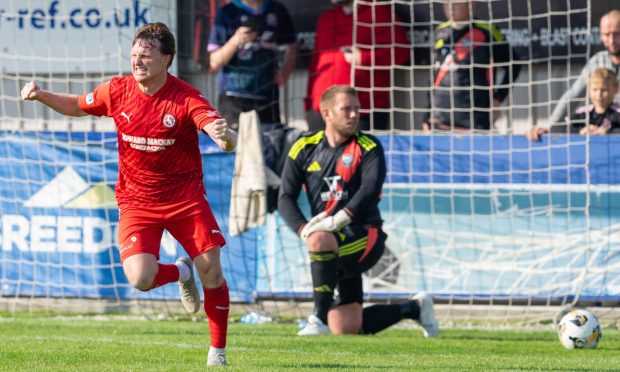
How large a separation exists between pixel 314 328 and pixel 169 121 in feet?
9.82

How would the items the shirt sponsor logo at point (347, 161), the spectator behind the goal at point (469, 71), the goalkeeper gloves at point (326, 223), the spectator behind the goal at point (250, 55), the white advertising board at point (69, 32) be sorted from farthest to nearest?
the white advertising board at point (69, 32), the spectator behind the goal at point (250, 55), the spectator behind the goal at point (469, 71), the shirt sponsor logo at point (347, 161), the goalkeeper gloves at point (326, 223)

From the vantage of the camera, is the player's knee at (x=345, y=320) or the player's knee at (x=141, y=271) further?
the player's knee at (x=345, y=320)

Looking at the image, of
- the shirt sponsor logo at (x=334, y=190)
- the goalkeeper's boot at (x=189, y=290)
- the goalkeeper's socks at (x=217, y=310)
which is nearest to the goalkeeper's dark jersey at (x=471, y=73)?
the shirt sponsor logo at (x=334, y=190)

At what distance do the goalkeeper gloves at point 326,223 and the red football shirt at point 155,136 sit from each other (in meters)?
2.38

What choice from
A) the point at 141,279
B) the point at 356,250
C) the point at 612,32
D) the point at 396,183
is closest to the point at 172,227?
the point at 141,279

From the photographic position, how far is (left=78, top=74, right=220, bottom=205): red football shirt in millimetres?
7246

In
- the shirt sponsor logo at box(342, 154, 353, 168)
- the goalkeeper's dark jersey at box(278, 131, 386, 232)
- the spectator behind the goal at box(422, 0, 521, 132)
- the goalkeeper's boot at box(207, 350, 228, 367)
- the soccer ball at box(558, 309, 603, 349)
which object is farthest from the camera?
the spectator behind the goal at box(422, 0, 521, 132)

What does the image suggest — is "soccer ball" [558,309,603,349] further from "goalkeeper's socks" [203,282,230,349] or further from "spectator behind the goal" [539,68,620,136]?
"goalkeeper's socks" [203,282,230,349]

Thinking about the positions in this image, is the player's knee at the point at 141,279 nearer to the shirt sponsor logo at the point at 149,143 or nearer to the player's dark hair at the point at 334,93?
the shirt sponsor logo at the point at 149,143

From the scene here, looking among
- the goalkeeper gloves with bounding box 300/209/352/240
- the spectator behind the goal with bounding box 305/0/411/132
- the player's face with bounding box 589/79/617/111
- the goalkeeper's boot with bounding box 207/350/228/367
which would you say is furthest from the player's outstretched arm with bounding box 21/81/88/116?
the player's face with bounding box 589/79/617/111

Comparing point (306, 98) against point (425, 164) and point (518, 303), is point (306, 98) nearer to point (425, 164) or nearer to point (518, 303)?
point (425, 164)

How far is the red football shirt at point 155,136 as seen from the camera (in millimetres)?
7246

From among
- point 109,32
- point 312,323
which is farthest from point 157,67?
point 109,32

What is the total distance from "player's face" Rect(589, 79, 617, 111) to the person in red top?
16.1 feet
